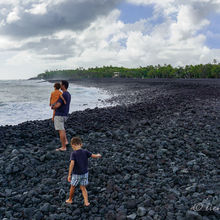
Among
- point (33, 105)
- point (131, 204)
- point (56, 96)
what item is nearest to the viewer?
point (131, 204)

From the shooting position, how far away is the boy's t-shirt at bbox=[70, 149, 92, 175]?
4.65 m

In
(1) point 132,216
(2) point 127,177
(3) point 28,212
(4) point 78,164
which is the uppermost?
(4) point 78,164

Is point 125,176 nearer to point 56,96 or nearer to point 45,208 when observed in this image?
point 45,208

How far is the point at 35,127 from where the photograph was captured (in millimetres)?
11750

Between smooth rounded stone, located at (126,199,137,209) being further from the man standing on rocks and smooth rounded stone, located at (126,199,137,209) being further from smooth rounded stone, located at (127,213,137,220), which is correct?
the man standing on rocks

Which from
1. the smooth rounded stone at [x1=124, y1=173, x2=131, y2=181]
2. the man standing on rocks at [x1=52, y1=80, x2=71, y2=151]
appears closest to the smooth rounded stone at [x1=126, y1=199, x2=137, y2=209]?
the smooth rounded stone at [x1=124, y1=173, x2=131, y2=181]

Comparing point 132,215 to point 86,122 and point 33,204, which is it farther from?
point 86,122

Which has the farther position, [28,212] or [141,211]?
[28,212]

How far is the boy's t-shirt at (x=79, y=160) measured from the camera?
465cm

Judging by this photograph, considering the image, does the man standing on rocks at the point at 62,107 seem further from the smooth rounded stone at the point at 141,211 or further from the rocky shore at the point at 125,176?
the smooth rounded stone at the point at 141,211

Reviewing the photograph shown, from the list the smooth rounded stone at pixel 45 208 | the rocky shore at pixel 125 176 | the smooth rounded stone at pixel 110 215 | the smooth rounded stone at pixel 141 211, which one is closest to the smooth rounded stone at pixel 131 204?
the rocky shore at pixel 125 176

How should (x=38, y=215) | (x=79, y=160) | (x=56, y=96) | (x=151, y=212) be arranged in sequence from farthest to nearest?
(x=56, y=96), (x=79, y=160), (x=38, y=215), (x=151, y=212)

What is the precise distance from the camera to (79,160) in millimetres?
4660

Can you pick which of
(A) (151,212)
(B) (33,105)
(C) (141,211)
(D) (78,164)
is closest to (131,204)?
(C) (141,211)
